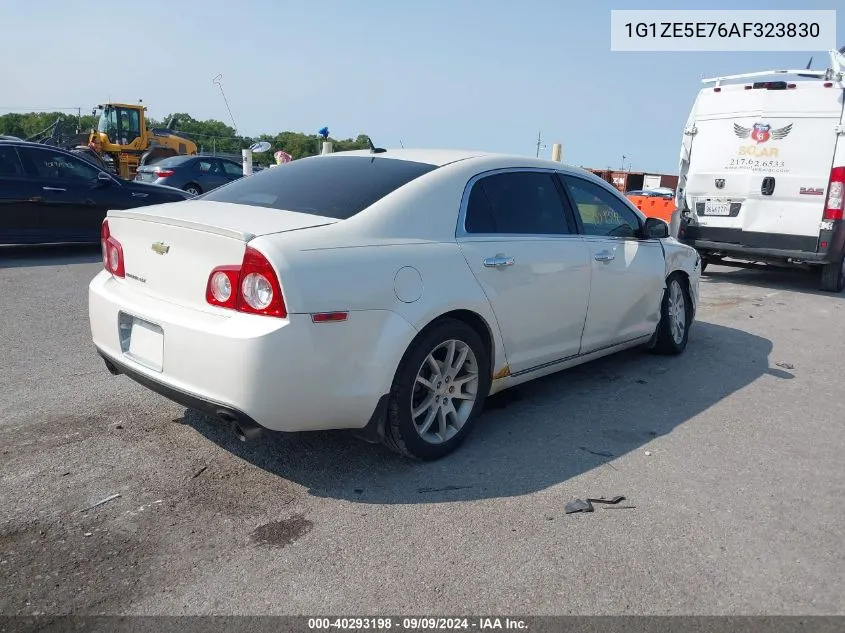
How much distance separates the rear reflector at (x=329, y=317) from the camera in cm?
305

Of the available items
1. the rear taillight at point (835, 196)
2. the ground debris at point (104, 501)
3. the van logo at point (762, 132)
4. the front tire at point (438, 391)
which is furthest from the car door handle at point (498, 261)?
the van logo at point (762, 132)

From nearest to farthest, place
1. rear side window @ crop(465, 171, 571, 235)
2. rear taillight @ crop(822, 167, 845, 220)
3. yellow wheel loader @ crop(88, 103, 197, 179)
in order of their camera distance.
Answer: rear side window @ crop(465, 171, 571, 235) → rear taillight @ crop(822, 167, 845, 220) → yellow wheel loader @ crop(88, 103, 197, 179)

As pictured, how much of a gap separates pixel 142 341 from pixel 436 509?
63.5 inches

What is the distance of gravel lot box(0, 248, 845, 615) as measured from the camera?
2627 mm

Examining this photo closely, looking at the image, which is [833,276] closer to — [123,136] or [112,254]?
[112,254]

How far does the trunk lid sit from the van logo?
812 cm

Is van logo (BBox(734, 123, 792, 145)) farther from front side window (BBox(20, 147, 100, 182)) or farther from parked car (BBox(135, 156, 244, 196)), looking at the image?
parked car (BBox(135, 156, 244, 196))

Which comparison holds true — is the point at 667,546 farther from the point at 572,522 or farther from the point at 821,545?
the point at 821,545

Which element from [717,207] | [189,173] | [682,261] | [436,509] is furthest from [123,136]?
[436,509]

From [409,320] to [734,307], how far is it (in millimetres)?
6471

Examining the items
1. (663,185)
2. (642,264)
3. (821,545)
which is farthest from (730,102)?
(663,185)

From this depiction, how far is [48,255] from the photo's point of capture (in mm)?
10328

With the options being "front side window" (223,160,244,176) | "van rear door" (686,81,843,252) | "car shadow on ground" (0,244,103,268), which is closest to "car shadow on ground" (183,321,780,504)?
"van rear door" (686,81,843,252)

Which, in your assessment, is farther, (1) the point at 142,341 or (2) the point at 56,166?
(2) the point at 56,166
